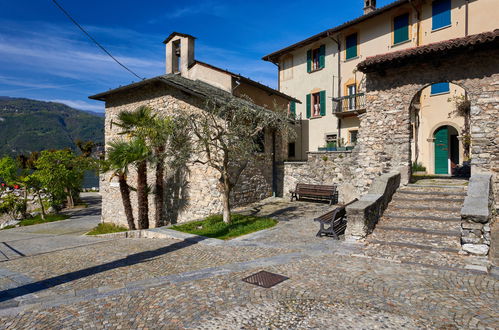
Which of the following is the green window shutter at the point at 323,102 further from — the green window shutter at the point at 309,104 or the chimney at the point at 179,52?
the chimney at the point at 179,52

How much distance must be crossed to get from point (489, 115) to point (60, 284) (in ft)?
38.0

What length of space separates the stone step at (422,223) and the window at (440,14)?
13.8 metres

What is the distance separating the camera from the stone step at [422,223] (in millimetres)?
7074

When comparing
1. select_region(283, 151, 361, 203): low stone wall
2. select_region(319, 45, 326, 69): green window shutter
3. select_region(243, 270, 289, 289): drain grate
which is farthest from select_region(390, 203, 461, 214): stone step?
select_region(319, 45, 326, 69): green window shutter

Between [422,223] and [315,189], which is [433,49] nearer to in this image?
[422,223]

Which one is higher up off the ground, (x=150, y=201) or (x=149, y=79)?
(x=149, y=79)

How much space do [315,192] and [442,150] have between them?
29.2 feet

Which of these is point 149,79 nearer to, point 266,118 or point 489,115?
point 266,118

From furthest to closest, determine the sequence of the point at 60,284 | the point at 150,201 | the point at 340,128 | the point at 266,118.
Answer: the point at 340,128 < the point at 150,201 < the point at 266,118 < the point at 60,284

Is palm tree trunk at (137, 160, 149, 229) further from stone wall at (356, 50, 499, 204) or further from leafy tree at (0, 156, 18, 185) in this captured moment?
leafy tree at (0, 156, 18, 185)

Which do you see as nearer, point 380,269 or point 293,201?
point 380,269

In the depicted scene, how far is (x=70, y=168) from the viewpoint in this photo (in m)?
24.1

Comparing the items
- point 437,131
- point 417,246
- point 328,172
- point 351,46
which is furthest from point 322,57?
point 417,246

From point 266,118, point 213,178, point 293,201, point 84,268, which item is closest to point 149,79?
point 213,178
